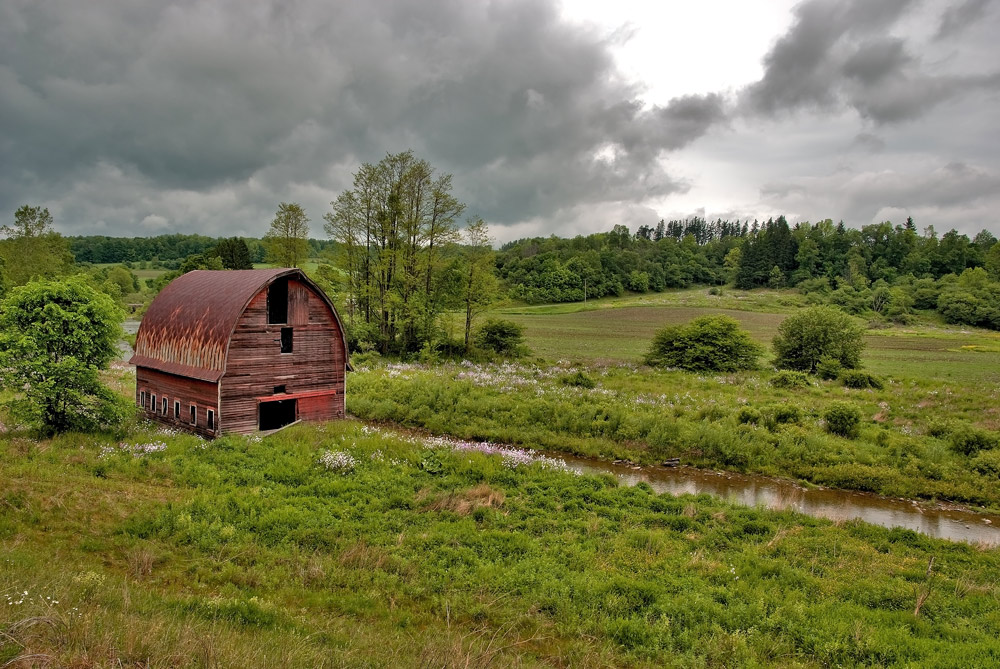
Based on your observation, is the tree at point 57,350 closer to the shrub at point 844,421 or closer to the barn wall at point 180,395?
the barn wall at point 180,395

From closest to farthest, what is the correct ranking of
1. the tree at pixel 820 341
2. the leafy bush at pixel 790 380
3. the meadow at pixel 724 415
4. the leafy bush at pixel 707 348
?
1. the meadow at pixel 724 415
2. the leafy bush at pixel 790 380
3. the tree at pixel 820 341
4. the leafy bush at pixel 707 348

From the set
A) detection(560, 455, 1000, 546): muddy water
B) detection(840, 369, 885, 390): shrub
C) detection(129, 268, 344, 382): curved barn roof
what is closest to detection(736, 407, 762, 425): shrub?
detection(560, 455, 1000, 546): muddy water

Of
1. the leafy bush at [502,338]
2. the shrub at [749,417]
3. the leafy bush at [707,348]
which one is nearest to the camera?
the shrub at [749,417]

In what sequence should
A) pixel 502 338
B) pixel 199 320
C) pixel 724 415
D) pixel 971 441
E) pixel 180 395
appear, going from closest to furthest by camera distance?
pixel 971 441, pixel 199 320, pixel 180 395, pixel 724 415, pixel 502 338

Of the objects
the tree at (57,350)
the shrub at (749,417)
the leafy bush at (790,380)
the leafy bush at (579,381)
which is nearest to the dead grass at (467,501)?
the tree at (57,350)

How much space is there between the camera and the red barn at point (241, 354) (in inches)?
787

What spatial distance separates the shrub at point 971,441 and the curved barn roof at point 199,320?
26625mm

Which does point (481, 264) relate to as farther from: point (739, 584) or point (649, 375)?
point (739, 584)

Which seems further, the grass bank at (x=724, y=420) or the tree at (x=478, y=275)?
the tree at (x=478, y=275)

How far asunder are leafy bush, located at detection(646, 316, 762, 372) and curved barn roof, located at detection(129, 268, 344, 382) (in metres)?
27.2

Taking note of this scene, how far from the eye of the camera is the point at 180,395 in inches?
852

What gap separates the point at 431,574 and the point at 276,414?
1527 centimetres

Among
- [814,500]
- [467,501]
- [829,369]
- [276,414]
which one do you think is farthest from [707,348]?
[276,414]

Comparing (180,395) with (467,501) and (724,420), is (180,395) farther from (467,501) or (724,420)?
(724,420)
